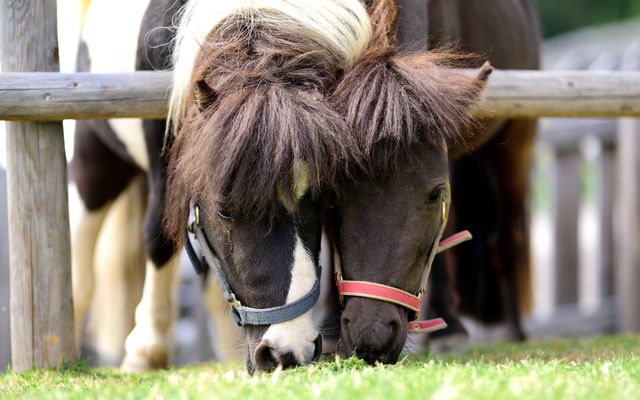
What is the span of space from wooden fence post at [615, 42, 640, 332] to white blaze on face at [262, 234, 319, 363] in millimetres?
4829

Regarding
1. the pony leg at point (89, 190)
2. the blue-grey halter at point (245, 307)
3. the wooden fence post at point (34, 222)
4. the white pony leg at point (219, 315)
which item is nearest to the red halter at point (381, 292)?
the blue-grey halter at point (245, 307)

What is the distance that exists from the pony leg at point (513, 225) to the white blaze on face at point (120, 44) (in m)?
2.20

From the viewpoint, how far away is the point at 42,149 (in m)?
3.46

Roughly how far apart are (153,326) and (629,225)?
14.3 feet

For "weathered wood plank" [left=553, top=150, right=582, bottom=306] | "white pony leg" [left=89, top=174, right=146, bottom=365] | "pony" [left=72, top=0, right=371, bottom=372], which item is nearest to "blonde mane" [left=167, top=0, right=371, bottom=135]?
"pony" [left=72, top=0, right=371, bottom=372]

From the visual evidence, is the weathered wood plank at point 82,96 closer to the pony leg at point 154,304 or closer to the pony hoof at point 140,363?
the pony leg at point 154,304

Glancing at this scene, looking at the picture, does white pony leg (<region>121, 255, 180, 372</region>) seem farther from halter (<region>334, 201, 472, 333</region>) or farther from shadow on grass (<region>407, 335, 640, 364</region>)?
halter (<region>334, 201, 472, 333</region>)

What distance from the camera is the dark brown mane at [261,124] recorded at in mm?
2766

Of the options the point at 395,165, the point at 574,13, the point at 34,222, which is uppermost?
the point at 574,13

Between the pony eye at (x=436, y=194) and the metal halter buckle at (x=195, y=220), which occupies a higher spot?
the pony eye at (x=436, y=194)

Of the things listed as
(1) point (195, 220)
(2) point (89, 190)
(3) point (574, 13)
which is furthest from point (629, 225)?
(3) point (574, 13)

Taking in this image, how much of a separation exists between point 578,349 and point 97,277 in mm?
2610

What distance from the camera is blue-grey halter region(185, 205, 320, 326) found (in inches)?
109

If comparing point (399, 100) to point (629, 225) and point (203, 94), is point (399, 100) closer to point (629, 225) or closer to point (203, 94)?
point (203, 94)
